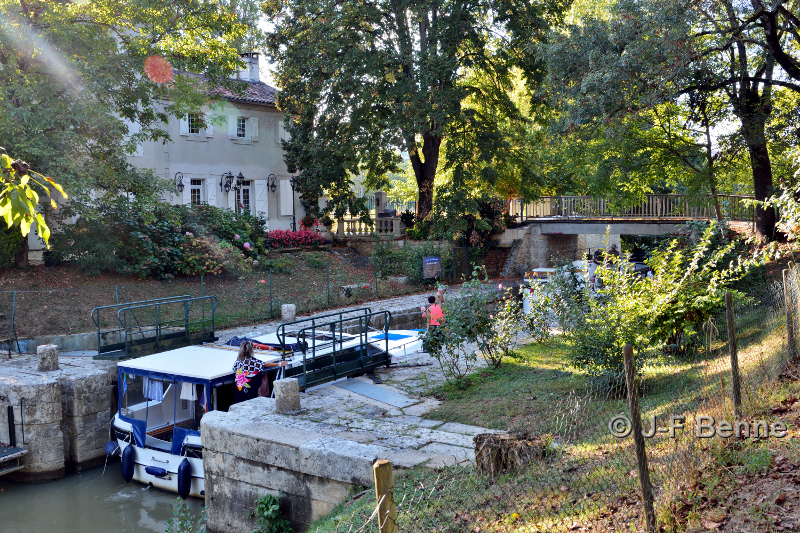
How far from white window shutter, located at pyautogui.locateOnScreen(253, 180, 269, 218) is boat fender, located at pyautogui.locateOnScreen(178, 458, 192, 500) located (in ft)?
62.6

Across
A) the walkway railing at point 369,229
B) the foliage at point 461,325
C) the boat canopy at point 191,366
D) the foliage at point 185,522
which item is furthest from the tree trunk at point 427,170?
the foliage at point 185,522

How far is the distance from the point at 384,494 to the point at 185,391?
839 centimetres

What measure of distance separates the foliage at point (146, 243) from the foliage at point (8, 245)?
1.11 m


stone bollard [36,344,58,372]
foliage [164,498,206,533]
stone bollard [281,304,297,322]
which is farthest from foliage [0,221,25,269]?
foliage [164,498,206,533]

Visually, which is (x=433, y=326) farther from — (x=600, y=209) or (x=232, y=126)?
(x=600, y=209)

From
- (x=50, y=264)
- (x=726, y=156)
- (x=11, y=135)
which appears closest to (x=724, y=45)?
(x=726, y=156)

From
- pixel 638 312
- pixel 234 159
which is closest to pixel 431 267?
pixel 234 159

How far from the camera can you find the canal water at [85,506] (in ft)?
34.6

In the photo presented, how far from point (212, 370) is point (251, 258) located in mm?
12573

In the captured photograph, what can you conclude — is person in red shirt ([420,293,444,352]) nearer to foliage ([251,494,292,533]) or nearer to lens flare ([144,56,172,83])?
foliage ([251,494,292,533])

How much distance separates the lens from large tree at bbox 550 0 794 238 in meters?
14.7

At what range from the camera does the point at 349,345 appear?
13.0 metres

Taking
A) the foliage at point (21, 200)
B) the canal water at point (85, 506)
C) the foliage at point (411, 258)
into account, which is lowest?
the canal water at point (85, 506)

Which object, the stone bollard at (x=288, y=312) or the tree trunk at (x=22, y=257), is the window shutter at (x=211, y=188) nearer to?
the tree trunk at (x=22, y=257)
